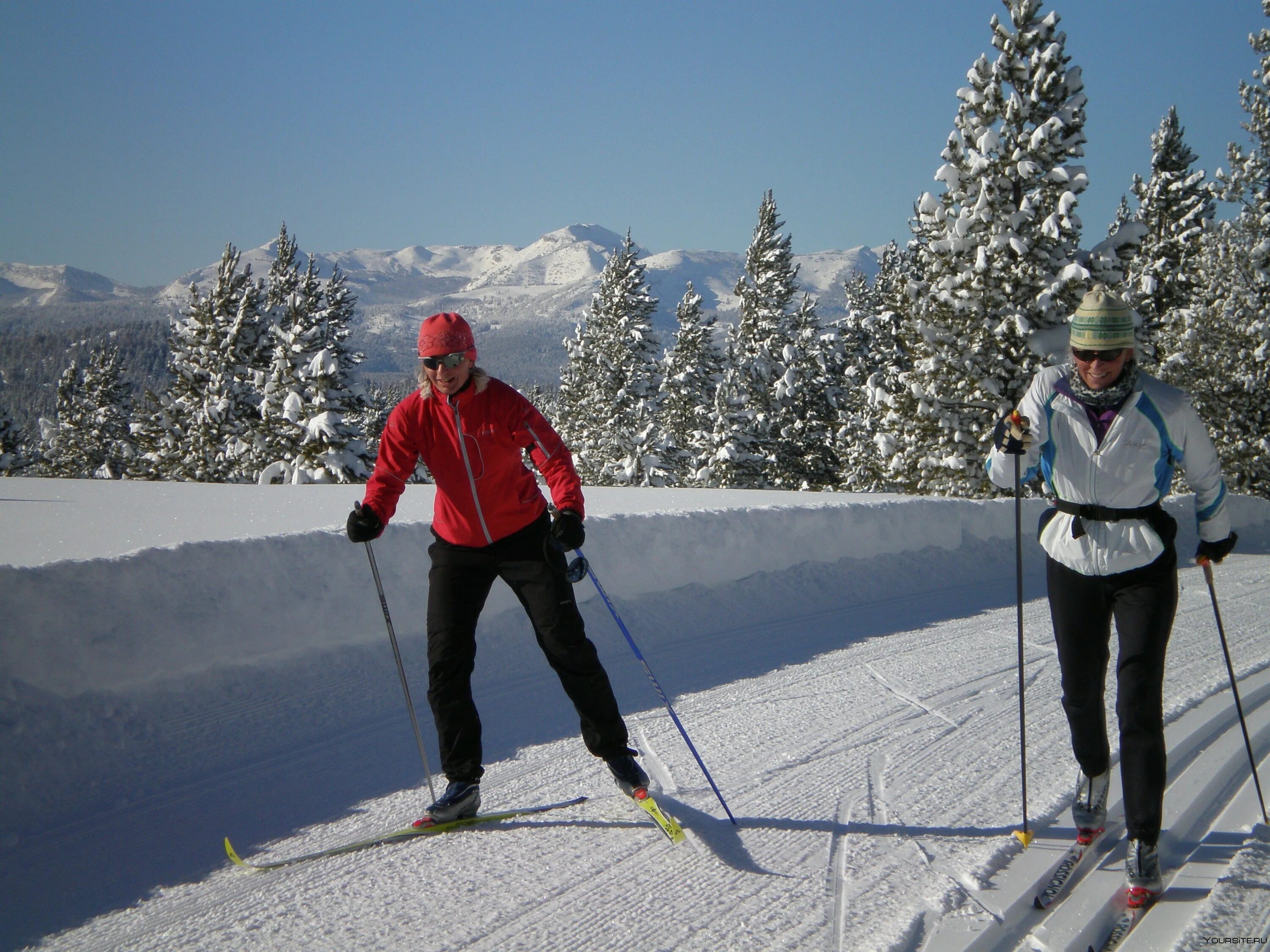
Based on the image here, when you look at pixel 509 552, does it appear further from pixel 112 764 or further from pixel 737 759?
pixel 112 764

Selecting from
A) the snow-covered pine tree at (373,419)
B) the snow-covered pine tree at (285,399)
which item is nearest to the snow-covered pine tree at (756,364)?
the snow-covered pine tree at (373,419)

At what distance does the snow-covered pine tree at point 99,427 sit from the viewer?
4425 centimetres

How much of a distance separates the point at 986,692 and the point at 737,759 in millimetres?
2243

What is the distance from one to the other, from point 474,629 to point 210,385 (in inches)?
1363

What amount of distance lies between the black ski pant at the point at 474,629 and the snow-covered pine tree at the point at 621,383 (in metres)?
27.4

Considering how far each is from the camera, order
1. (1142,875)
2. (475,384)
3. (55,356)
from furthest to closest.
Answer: (55,356) → (475,384) → (1142,875)

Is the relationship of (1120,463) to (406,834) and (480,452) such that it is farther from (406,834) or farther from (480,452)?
(406,834)

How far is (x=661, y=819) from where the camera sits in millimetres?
3822

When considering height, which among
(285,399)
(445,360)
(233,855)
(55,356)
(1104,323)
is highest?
(55,356)

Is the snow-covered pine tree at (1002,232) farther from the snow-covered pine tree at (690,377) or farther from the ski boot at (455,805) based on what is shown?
the ski boot at (455,805)

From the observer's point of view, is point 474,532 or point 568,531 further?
point 474,532

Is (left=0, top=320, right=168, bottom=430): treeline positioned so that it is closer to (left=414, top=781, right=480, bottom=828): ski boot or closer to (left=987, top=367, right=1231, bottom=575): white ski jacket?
(left=414, top=781, right=480, bottom=828): ski boot

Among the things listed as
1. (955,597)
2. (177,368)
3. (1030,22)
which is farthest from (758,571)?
(177,368)

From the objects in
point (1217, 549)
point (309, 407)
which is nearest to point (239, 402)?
point (309, 407)
